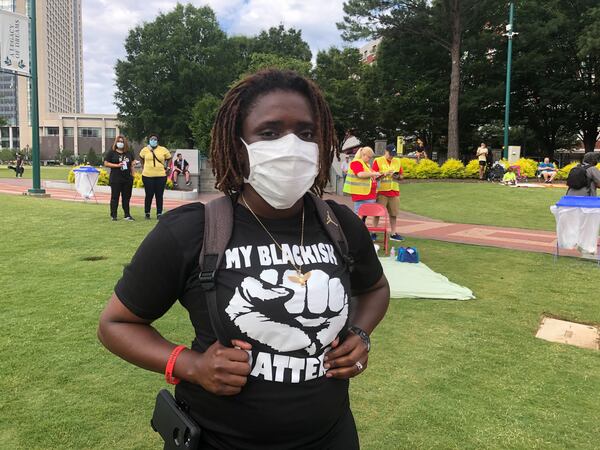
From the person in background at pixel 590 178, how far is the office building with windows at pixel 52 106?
97.8 m

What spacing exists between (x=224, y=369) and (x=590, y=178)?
9049 mm

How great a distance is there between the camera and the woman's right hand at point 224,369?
127cm

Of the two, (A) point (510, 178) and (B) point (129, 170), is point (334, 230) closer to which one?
(B) point (129, 170)

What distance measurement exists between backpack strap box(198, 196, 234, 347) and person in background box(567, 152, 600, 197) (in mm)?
8838

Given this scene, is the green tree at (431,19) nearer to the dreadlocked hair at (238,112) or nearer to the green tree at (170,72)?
the green tree at (170,72)

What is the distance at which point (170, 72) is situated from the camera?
155 ft

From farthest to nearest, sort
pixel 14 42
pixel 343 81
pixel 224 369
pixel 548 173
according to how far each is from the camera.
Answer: pixel 343 81 → pixel 548 173 → pixel 14 42 → pixel 224 369

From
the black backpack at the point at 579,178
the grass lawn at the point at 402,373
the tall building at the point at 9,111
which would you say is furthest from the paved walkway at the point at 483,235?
the tall building at the point at 9,111

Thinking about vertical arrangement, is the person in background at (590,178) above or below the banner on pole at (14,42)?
below

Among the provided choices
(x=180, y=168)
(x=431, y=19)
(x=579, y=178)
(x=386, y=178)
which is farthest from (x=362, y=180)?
(x=431, y=19)

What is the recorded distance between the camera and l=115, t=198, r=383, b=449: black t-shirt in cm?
132

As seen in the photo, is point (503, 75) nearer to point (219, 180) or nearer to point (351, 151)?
point (351, 151)

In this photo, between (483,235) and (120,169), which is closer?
(120,169)

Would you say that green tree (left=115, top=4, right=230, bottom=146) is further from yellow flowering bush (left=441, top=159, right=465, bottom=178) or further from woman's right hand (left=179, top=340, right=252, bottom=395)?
woman's right hand (left=179, top=340, right=252, bottom=395)
